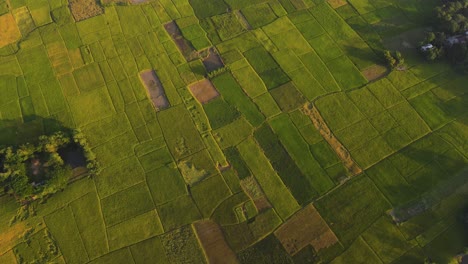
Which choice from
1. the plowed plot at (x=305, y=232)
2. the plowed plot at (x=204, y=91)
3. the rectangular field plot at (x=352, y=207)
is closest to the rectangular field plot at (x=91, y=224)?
the plowed plot at (x=204, y=91)

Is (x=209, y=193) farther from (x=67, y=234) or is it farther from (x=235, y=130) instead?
(x=67, y=234)

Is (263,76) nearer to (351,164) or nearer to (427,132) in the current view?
(351,164)

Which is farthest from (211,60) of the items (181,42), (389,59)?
(389,59)

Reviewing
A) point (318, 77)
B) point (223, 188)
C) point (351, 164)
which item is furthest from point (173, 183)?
point (318, 77)

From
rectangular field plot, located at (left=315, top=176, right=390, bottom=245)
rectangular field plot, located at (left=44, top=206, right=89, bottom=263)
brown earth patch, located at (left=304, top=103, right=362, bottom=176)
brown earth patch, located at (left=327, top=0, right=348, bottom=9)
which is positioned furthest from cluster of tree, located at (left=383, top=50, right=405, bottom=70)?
rectangular field plot, located at (left=44, top=206, right=89, bottom=263)

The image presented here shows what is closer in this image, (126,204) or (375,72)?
(126,204)

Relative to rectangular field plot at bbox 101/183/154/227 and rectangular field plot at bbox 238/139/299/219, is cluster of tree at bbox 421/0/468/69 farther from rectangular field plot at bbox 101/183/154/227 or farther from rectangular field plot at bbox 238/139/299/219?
rectangular field plot at bbox 101/183/154/227
